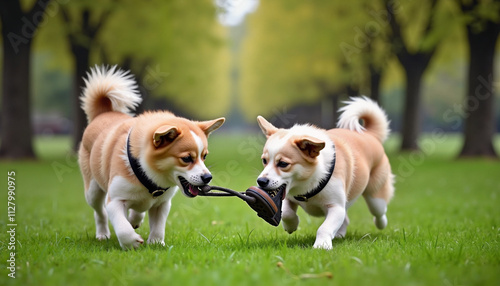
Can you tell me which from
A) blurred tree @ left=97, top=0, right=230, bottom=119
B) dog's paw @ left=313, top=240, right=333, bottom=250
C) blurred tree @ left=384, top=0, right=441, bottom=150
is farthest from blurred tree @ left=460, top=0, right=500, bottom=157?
dog's paw @ left=313, top=240, right=333, bottom=250

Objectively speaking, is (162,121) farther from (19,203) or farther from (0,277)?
(19,203)

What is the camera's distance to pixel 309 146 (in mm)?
4020

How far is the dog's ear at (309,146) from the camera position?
3.93 meters

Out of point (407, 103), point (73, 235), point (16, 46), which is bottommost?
point (73, 235)

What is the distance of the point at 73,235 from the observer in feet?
15.7

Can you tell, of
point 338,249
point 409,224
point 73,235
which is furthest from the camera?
point 409,224

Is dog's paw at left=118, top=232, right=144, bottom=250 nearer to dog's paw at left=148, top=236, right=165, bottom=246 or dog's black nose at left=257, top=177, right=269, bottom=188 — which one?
dog's paw at left=148, top=236, right=165, bottom=246

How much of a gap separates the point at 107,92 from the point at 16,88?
36.8 feet

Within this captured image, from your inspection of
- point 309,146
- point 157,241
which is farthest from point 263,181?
point 157,241

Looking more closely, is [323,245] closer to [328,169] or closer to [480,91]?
[328,169]

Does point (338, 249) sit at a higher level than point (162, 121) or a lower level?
lower

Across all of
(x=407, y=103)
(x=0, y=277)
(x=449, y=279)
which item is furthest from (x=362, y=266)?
(x=407, y=103)

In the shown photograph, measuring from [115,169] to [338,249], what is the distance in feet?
6.56

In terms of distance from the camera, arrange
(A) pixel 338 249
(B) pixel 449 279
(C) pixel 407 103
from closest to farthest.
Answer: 1. (B) pixel 449 279
2. (A) pixel 338 249
3. (C) pixel 407 103
